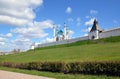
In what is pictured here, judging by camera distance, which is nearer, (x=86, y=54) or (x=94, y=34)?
(x=86, y=54)

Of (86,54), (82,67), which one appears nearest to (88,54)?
(86,54)

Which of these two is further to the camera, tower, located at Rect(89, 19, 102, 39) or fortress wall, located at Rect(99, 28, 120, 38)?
tower, located at Rect(89, 19, 102, 39)

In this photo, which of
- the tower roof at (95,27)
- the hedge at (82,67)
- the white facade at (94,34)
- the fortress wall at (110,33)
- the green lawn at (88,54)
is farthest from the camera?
the tower roof at (95,27)

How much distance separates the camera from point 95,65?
17.6 metres

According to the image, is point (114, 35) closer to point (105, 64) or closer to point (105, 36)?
point (105, 36)

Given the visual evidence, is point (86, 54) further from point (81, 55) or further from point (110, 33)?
point (110, 33)

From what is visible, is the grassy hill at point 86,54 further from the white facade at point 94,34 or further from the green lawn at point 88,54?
the white facade at point 94,34

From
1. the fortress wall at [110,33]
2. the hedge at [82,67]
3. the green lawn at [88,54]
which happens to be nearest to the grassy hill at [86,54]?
the green lawn at [88,54]

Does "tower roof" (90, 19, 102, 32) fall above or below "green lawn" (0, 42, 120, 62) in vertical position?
above

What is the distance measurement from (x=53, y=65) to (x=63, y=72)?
2.15 m

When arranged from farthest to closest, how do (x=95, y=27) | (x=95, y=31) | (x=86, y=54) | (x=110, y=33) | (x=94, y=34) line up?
(x=95, y=27) < (x=95, y=31) < (x=94, y=34) < (x=110, y=33) < (x=86, y=54)

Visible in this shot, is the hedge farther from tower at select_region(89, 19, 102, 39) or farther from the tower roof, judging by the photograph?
the tower roof

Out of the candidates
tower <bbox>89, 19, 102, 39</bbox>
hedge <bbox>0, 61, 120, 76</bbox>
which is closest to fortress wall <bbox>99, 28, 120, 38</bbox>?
tower <bbox>89, 19, 102, 39</bbox>

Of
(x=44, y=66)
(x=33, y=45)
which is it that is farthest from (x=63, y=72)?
Answer: (x=33, y=45)
